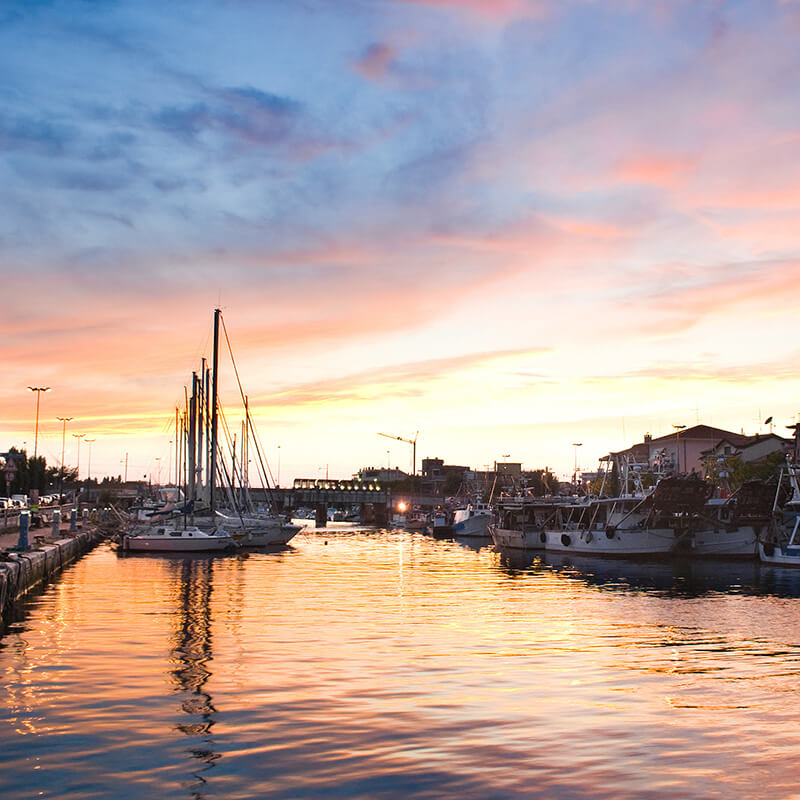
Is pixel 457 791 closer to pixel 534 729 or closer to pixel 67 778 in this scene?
pixel 534 729

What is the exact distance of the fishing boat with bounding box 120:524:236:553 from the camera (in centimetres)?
8038

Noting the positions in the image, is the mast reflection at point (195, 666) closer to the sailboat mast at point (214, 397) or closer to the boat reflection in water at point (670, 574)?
the boat reflection in water at point (670, 574)

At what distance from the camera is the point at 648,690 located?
2380 centimetres

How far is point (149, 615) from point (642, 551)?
5322cm

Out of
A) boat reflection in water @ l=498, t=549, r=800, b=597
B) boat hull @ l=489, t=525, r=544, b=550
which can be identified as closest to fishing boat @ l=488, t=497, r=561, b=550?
boat hull @ l=489, t=525, r=544, b=550

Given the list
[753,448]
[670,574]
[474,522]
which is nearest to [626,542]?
[670,574]

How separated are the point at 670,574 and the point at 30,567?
4018 centimetres

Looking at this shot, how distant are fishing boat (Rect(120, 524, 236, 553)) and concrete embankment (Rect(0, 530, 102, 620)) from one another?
6.69m

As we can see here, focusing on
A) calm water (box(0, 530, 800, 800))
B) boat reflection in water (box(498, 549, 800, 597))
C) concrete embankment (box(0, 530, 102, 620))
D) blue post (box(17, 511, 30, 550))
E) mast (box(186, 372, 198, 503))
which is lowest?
calm water (box(0, 530, 800, 800))

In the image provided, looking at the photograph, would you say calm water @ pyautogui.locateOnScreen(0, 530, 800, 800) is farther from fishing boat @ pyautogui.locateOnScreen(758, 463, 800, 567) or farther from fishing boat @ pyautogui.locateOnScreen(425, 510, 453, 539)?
fishing boat @ pyautogui.locateOnScreen(425, 510, 453, 539)

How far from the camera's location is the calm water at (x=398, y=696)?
1622 cm

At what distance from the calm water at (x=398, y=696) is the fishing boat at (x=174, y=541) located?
32.9 m

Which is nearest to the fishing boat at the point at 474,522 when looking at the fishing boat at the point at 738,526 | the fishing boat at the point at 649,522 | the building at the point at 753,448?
the building at the point at 753,448

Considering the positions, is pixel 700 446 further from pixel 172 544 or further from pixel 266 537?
pixel 172 544
